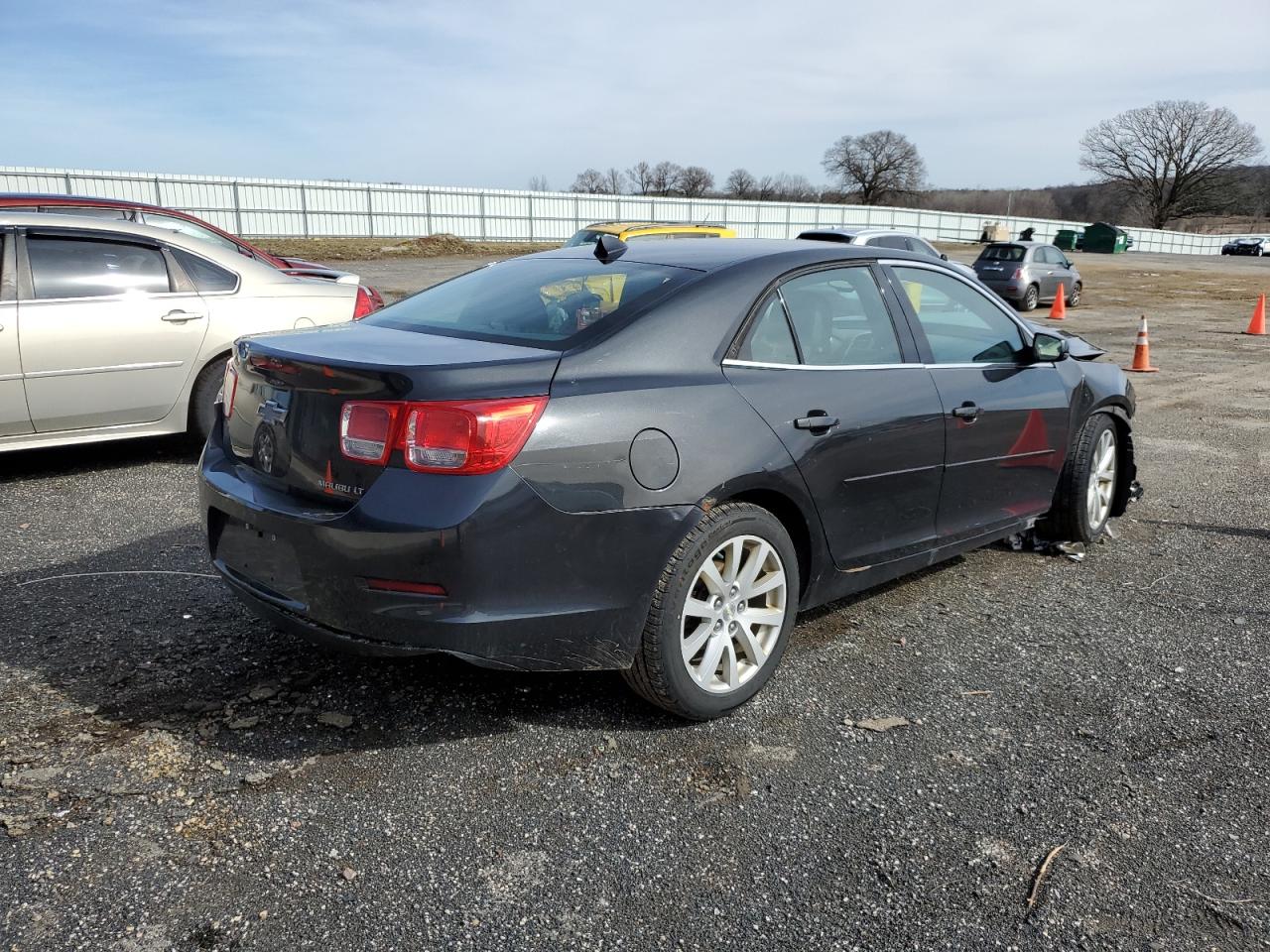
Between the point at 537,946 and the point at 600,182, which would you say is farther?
the point at 600,182

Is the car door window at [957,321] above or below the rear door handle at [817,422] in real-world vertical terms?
above

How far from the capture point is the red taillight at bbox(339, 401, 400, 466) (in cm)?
293

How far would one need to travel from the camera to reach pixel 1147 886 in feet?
8.48

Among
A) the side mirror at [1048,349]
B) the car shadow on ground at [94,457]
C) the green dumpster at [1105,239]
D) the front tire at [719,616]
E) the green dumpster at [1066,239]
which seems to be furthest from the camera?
the green dumpster at [1105,239]

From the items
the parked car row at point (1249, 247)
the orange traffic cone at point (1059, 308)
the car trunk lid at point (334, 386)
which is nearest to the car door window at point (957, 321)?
the car trunk lid at point (334, 386)

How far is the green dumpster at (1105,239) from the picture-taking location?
65.3m

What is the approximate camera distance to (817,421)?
3564mm

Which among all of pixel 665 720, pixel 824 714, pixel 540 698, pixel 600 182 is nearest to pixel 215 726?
pixel 540 698

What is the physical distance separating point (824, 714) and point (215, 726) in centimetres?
199

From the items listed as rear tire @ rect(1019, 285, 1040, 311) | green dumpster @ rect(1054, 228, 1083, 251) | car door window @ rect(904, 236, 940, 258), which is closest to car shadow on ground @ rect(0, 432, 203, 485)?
car door window @ rect(904, 236, 940, 258)

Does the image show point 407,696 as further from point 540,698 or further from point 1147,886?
point 1147,886

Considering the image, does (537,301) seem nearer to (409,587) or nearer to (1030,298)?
(409,587)

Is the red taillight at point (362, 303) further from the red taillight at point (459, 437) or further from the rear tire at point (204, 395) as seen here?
the red taillight at point (459, 437)

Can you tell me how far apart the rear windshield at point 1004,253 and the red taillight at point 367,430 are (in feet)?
69.7
